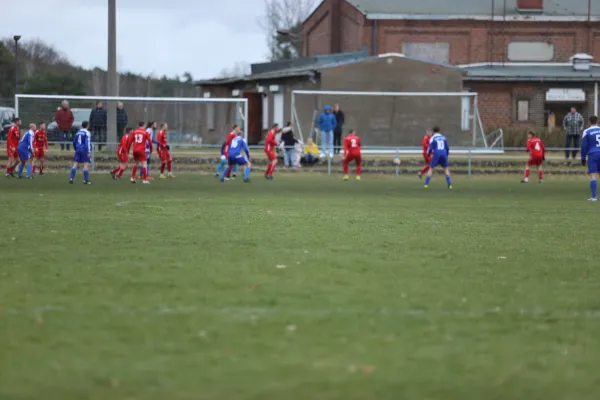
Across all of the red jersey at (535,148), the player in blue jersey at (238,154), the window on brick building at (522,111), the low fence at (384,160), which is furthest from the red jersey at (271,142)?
the window on brick building at (522,111)

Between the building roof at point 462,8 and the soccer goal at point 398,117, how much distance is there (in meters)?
15.9

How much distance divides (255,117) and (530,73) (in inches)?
535

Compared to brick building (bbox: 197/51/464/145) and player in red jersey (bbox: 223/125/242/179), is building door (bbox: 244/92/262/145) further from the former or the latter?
player in red jersey (bbox: 223/125/242/179)

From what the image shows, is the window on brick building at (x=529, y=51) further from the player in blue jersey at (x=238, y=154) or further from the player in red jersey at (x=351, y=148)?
the player in blue jersey at (x=238, y=154)

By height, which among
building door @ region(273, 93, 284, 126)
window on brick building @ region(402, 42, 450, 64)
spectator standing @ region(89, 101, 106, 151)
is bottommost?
spectator standing @ region(89, 101, 106, 151)

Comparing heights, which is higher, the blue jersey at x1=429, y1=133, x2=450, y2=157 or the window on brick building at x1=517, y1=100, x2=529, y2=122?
the window on brick building at x1=517, y1=100, x2=529, y2=122

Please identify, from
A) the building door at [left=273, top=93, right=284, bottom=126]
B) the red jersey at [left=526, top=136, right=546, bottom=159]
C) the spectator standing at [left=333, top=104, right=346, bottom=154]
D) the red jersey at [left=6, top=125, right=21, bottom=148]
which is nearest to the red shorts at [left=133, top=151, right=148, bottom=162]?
the red jersey at [left=6, top=125, right=21, bottom=148]

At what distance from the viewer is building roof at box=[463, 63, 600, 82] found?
52250 mm

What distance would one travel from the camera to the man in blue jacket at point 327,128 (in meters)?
38.5

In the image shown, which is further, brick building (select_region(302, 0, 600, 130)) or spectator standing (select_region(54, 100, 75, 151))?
brick building (select_region(302, 0, 600, 130))

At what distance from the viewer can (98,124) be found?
3922cm

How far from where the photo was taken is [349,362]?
6.86 meters

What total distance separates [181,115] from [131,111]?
6.80 ft

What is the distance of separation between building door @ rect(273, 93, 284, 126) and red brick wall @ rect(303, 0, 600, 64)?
10.1m
